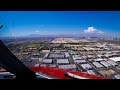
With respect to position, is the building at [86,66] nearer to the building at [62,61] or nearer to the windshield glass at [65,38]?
the windshield glass at [65,38]

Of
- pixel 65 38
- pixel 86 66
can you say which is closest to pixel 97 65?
pixel 86 66

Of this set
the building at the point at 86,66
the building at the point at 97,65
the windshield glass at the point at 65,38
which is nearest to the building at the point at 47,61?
the windshield glass at the point at 65,38

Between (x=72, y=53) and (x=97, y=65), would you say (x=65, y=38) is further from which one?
(x=97, y=65)

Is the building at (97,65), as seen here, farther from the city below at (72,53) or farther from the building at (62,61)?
the building at (62,61)

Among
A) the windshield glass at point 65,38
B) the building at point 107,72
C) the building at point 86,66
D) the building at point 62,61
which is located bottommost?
the building at point 107,72

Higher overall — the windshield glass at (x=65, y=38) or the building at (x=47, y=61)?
the windshield glass at (x=65, y=38)

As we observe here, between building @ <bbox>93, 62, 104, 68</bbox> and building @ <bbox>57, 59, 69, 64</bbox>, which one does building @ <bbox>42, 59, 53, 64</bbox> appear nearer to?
building @ <bbox>57, 59, 69, 64</bbox>
